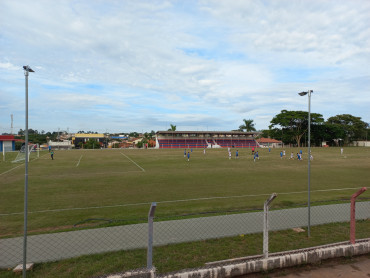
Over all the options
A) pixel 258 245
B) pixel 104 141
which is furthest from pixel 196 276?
pixel 104 141

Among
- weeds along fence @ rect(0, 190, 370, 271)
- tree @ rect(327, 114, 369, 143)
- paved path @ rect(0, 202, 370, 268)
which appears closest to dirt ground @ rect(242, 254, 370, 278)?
weeds along fence @ rect(0, 190, 370, 271)

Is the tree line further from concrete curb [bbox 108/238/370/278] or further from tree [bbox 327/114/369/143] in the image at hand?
concrete curb [bbox 108/238/370/278]

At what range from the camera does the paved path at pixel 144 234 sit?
18.4ft

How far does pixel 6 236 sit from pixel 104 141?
4535 inches

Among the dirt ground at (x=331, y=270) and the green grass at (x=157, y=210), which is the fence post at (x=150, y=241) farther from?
the dirt ground at (x=331, y=270)

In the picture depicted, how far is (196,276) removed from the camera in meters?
4.17

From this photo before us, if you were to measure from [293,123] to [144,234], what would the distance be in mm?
87557

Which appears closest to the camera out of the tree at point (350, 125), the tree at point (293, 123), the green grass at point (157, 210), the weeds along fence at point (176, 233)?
the green grass at point (157, 210)

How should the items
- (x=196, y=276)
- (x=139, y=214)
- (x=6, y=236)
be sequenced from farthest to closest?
(x=139, y=214) < (x=6, y=236) < (x=196, y=276)

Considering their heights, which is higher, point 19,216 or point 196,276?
point 196,276

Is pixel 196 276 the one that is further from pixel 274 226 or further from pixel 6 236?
pixel 6 236

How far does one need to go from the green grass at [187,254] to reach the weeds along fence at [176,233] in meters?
0.02

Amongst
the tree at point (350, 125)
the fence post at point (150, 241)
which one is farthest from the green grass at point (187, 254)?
the tree at point (350, 125)

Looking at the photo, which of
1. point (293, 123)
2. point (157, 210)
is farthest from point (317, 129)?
point (157, 210)
